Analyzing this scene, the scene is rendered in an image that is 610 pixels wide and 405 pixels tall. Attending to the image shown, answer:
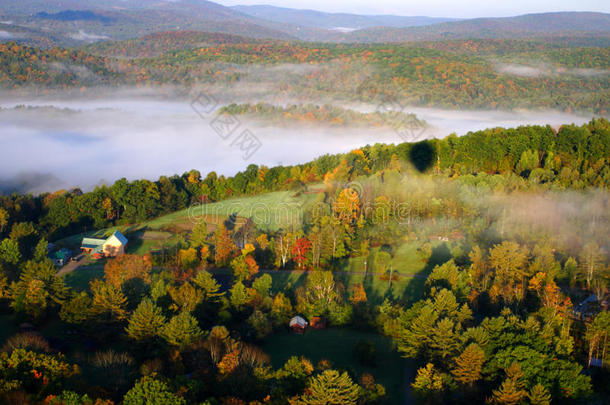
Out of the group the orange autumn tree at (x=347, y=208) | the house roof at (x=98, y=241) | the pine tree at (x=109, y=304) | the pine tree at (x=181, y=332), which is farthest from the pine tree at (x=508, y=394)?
the house roof at (x=98, y=241)

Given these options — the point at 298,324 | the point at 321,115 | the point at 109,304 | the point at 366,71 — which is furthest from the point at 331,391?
the point at 366,71

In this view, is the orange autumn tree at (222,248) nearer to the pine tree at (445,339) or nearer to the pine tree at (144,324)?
the pine tree at (144,324)

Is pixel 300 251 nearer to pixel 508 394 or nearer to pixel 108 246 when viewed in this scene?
pixel 108 246

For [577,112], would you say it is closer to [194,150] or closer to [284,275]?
[194,150]

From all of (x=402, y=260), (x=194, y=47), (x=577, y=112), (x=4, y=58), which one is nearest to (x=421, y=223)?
(x=402, y=260)

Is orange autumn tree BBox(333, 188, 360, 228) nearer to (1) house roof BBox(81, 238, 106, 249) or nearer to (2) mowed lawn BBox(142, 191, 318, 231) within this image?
(2) mowed lawn BBox(142, 191, 318, 231)

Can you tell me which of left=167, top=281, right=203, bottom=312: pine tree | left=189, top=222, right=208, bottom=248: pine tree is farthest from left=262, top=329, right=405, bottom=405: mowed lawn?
left=189, top=222, right=208, bottom=248: pine tree
